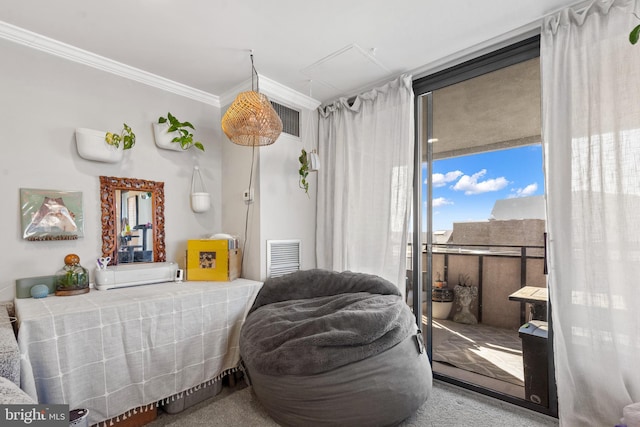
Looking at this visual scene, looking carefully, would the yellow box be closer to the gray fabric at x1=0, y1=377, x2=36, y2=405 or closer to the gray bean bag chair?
the gray bean bag chair

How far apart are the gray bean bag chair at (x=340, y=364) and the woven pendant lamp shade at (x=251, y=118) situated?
1198 millimetres

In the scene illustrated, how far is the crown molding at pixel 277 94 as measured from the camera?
2654mm

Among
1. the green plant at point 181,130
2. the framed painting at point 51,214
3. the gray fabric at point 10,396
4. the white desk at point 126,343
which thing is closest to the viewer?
the gray fabric at point 10,396

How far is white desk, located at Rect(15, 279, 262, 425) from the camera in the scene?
58.8 inches

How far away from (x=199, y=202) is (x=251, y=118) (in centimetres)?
102

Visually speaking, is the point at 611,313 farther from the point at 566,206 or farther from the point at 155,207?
the point at 155,207

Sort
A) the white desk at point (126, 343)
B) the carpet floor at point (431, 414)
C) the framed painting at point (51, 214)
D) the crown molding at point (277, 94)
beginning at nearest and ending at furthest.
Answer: the white desk at point (126, 343) < the carpet floor at point (431, 414) < the framed painting at point (51, 214) < the crown molding at point (277, 94)

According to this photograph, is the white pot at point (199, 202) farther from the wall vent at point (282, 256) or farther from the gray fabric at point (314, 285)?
the gray fabric at point (314, 285)

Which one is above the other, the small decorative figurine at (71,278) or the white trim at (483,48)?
the white trim at (483,48)

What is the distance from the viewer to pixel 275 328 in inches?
75.3

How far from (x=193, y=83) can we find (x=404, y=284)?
234cm

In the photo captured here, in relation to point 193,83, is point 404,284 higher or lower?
lower

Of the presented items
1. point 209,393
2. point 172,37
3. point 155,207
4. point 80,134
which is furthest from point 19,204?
point 209,393

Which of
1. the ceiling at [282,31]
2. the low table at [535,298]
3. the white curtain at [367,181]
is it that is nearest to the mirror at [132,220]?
the ceiling at [282,31]
